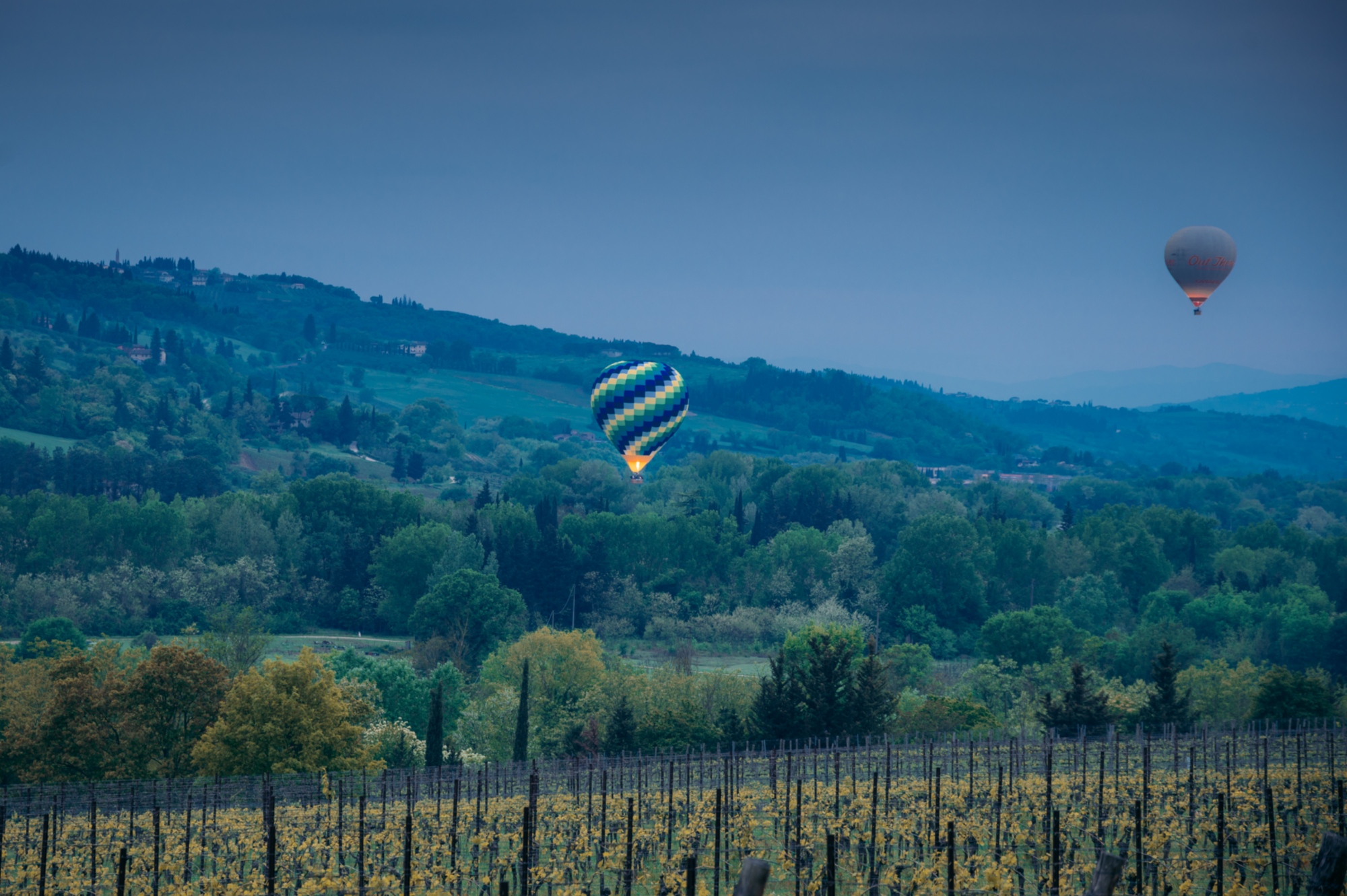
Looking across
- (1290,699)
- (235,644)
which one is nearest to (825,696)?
(1290,699)

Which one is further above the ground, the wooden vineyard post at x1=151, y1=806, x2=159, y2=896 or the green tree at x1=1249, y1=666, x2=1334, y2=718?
the green tree at x1=1249, y1=666, x2=1334, y2=718

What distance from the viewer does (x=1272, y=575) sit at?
112 metres

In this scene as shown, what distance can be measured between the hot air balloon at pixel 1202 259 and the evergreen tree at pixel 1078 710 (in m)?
28.5

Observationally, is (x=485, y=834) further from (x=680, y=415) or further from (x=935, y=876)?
(x=680, y=415)

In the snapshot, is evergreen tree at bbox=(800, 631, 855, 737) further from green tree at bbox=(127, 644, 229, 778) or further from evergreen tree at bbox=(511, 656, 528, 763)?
green tree at bbox=(127, 644, 229, 778)

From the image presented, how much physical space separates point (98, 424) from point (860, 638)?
14243 cm

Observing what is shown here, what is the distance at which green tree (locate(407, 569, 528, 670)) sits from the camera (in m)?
85.2

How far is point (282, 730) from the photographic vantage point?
4347 cm

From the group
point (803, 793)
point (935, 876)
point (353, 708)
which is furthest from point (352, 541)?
point (935, 876)

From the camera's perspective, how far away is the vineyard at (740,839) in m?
22.7

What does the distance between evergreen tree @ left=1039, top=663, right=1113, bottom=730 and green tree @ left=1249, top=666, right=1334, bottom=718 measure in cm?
594

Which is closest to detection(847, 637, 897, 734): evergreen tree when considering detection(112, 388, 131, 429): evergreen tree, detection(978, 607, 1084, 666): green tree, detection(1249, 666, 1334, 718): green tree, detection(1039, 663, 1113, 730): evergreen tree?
detection(1039, 663, 1113, 730): evergreen tree

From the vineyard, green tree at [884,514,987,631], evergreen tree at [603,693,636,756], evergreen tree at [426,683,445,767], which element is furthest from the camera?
green tree at [884,514,987,631]

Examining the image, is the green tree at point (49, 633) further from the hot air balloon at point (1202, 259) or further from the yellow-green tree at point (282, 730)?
the hot air balloon at point (1202, 259)
